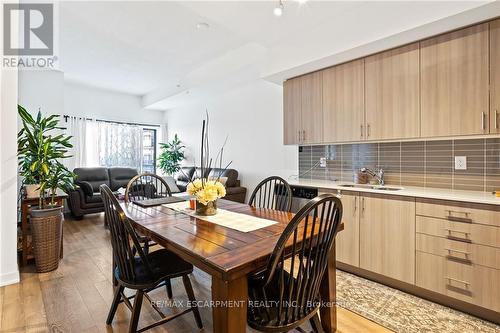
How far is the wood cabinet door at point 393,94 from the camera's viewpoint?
237cm

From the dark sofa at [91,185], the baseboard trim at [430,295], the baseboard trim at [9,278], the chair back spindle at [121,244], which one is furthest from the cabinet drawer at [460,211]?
the dark sofa at [91,185]

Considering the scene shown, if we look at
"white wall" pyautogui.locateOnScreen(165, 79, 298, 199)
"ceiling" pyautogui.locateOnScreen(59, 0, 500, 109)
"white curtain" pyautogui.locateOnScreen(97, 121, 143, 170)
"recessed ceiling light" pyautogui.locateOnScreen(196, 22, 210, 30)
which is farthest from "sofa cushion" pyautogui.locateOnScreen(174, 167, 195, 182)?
"recessed ceiling light" pyautogui.locateOnScreen(196, 22, 210, 30)

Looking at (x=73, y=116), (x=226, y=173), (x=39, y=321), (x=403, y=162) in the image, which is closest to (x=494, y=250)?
(x=403, y=162)

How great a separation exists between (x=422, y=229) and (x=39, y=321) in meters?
3.08

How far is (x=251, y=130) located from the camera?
16.2 feet

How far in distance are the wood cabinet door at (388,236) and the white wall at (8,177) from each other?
3.41 metres

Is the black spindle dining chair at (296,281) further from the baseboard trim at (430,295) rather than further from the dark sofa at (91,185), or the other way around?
the dark sofa at (91,185)

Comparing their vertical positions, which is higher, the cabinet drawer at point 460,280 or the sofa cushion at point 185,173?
the sofa cushion at point 185,173

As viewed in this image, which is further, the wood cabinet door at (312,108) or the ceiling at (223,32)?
the wood cabinet door at (312,108)

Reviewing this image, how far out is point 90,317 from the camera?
192cm

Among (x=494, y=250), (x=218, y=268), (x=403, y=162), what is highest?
(x=403, y=162)

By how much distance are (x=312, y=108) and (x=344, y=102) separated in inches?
16.4

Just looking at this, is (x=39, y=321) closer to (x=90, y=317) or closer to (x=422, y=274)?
(x=90, y=317)

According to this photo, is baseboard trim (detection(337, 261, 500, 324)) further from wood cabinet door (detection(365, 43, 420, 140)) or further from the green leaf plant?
the green leaf plant
